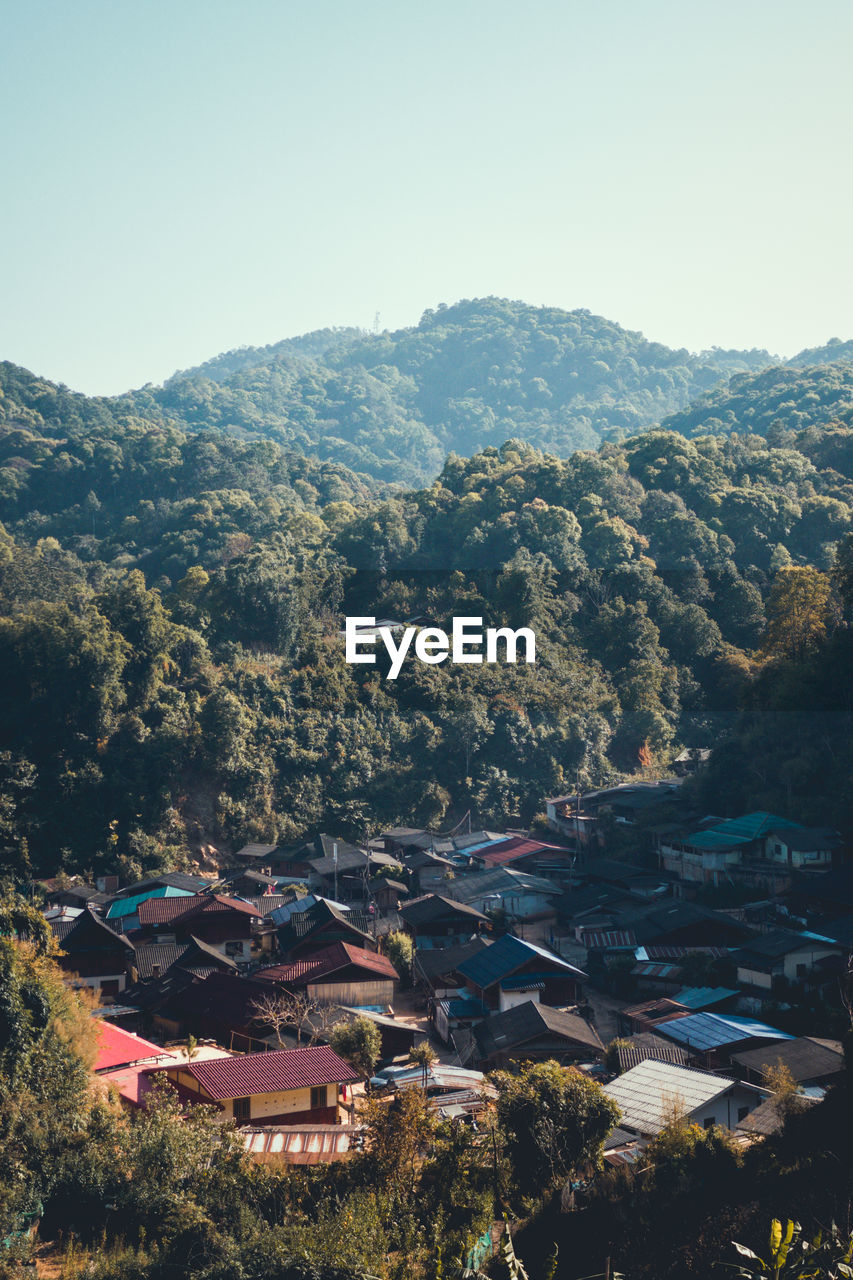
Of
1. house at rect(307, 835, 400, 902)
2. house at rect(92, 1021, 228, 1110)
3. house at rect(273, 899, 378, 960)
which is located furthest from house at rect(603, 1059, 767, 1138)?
house at rect(307, 835, 400, 902)

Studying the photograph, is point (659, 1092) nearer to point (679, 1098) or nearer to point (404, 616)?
point (679, 1098)

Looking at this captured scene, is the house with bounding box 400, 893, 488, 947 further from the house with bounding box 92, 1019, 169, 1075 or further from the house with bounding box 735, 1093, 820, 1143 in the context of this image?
the house with bounding box 735, 1093, 820, 1143

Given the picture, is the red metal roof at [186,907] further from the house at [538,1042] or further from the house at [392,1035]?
the house at [538,1042]

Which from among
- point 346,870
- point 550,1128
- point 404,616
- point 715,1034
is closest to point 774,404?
point 404,616

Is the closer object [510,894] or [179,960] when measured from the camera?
[179,960]

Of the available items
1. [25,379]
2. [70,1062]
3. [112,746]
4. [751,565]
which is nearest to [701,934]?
[70,1062]
